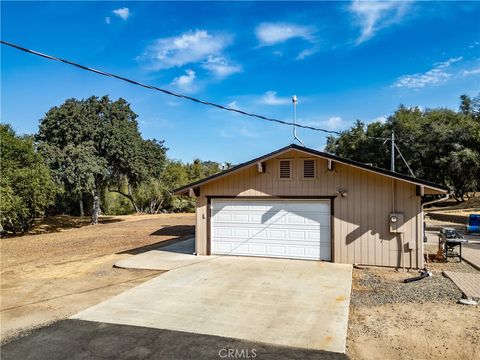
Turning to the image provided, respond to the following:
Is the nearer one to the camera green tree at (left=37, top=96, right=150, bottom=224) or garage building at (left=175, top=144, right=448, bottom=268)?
garage building at (left=175, top=144, right=448, bottom=268)

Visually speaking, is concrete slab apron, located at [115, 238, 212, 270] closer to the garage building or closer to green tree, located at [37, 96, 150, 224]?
the garage building

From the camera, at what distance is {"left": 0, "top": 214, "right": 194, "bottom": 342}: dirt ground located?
249 inches

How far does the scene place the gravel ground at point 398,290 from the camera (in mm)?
6672

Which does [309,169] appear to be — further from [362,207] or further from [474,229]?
[474,229]

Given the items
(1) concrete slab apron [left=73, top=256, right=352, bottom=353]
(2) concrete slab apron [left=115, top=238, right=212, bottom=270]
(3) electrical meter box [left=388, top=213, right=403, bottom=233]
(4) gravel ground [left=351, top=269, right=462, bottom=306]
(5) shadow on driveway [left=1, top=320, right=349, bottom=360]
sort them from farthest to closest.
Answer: (2) concrete slab apron [left=115, top=238, right=212, bottom=270] → (3) electrical meter box [left=388, top=213, right=403, bottom=233] → (4) gravel ground [left=351, top=269, right=462, bottom=306] → (1) concrete slab apron [left=73, top=256, right=352, bottom=353] → (5) shadow on driveway [left=1, top=320, right=349, bottom=360]

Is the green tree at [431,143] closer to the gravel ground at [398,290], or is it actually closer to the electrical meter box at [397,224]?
the electrical meter box at [397,224]

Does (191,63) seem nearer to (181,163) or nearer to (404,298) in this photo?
(404,298)

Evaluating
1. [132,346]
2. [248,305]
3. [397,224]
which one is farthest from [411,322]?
[132,346]

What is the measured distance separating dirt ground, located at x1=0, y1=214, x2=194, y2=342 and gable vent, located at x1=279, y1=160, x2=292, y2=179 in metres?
4.70

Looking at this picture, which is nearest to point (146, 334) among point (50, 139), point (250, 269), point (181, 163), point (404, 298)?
point (250, 269)

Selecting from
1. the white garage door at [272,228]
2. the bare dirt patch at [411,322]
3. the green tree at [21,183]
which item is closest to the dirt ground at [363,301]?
the bare dirt patch at [411,322]

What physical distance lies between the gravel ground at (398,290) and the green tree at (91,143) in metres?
19.2

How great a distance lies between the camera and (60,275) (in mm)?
9133

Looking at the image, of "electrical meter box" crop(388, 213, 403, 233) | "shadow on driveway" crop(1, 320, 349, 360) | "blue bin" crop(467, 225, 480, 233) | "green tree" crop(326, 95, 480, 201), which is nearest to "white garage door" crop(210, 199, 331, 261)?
"electrical meter box" crop(388, 213, 403, 233)
